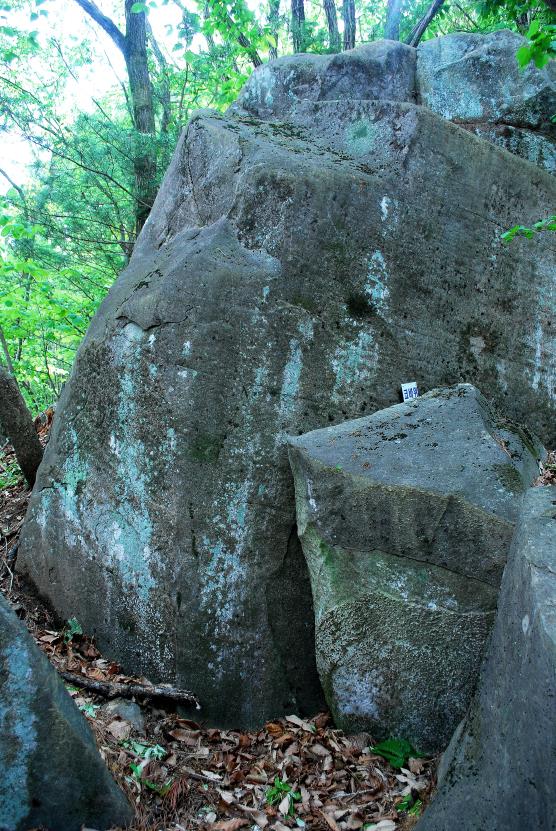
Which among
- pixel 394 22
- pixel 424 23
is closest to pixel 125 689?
pixel 424 23

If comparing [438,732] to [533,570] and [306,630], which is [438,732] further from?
[533,570]

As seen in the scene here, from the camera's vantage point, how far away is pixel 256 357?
5.21 metres

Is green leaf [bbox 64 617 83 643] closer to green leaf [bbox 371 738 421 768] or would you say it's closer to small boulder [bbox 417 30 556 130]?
green leaf [bbox 371 738 421 768]

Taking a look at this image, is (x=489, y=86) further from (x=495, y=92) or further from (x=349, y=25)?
(x=349, y=25)

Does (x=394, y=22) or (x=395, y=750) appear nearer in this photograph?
(x=395, y=750)

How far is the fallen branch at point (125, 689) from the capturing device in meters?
4.59

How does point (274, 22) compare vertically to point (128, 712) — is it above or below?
above

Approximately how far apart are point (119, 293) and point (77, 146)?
4768 mm

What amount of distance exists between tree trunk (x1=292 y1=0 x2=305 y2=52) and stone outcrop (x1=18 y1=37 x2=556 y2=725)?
678 centimetres

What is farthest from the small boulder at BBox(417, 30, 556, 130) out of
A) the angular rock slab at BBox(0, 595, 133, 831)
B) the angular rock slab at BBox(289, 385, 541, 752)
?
the angular rock slab at BBox(0, 595, 133, 831)

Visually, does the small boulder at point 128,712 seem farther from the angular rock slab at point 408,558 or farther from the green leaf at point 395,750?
the green leaf at point 395,750

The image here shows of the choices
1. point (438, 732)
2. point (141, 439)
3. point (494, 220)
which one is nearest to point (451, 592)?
point (438, 732)

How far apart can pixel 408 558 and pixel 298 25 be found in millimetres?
11056

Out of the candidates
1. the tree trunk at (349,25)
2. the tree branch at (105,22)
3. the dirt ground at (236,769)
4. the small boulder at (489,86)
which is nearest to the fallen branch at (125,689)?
the dirt ground at (236,769)
